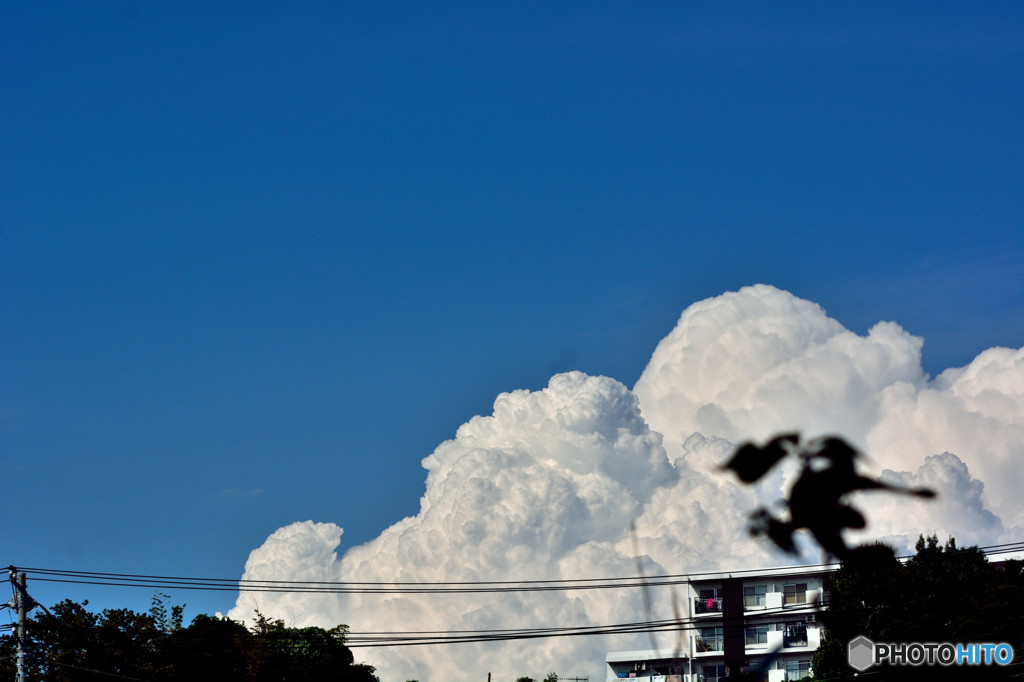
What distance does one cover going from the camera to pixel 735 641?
96.1 meters

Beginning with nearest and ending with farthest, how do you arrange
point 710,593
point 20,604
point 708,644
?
Answer: point 20,604 → point 710,593 → point 708,644

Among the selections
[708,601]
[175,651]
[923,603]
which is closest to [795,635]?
[708,601]

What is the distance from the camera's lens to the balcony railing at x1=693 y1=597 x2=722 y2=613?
9600 centimetres

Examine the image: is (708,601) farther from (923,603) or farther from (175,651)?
(175,651)

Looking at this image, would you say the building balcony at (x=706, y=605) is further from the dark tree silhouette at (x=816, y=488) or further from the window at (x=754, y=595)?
the dark tree silhouette at (x=816, y=488)

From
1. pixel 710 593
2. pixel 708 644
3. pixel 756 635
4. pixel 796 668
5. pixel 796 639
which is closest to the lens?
pixel 796 668

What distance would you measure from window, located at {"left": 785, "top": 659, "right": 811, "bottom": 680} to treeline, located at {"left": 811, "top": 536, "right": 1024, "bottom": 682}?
18.4m

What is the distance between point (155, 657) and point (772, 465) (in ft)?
210

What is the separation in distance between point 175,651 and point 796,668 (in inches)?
1960

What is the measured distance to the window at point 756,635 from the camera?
92.8 metres

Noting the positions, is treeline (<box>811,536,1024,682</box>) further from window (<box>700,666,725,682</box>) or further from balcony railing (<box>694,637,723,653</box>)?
balcony railing (<box>694,637,723,653</box>)

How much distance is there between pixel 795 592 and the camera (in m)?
90.2

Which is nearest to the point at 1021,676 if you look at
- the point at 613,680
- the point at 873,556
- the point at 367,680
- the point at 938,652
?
the point at 938,652

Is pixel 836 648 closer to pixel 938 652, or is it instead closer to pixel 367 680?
pixel 938 652
